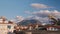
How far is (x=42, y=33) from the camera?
1393 cm

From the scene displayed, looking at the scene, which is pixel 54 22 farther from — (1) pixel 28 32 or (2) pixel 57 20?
(1) pixel 28 32

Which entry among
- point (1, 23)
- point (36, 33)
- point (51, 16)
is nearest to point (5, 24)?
point (1, 23)

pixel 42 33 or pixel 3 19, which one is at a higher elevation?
pixel 3 19

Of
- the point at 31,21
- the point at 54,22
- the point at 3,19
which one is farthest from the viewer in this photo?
the point at 31,21

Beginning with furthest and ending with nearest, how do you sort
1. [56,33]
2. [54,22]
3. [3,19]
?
[3,19] < [54,22] < [56,33]

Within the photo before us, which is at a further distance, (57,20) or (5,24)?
(5,24)

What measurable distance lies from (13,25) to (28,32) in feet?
27.7

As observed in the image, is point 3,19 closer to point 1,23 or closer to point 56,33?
point 1,23

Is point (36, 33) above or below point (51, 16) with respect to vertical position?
below

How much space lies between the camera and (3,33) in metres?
20.2

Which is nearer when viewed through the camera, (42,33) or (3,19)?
(42,33)

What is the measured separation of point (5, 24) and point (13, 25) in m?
1.01

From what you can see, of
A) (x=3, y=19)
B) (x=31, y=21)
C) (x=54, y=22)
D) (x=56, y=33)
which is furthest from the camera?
(x=31, y=21)

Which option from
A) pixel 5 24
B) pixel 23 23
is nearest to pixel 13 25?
pixel 5 24
